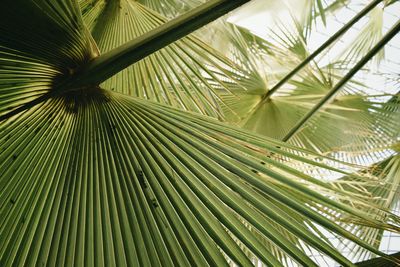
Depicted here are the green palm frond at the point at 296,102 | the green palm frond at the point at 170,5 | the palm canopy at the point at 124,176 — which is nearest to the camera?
the palm canopy at the point at 124,176

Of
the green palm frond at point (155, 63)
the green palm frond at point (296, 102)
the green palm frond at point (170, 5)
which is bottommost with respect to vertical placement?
the green palm frond at point (296, 102)

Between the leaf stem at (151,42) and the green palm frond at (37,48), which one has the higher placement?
the green palm frond at (37,48)

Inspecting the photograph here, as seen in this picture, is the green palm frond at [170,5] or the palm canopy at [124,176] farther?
the green palm frond at [170,5]

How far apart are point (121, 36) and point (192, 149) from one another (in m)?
0.77

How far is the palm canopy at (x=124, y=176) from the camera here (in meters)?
0.76

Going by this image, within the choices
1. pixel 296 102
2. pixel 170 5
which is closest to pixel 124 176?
pixel 170 5

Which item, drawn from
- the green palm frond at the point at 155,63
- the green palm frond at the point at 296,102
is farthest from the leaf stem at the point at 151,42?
the green palm frond at the point at 296,102

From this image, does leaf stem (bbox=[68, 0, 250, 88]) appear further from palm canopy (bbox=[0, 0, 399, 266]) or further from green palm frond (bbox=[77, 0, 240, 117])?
green palm frond (bbox=[77, 0, 240, 117])

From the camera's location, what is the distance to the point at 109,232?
838 millimetres

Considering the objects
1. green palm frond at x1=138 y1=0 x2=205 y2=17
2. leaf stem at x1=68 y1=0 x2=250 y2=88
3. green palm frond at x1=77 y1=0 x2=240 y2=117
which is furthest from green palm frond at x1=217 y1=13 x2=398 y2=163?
leaf stem at x1=68 y1=0 x2=250 y2=88

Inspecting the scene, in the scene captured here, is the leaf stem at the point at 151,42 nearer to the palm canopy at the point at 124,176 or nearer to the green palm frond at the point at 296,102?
the palm canopy at the point at 124,176

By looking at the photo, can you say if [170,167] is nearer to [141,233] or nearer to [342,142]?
[141,233]

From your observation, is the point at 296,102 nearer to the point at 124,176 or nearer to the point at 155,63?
the point at 155,63

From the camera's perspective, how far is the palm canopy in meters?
0.76
